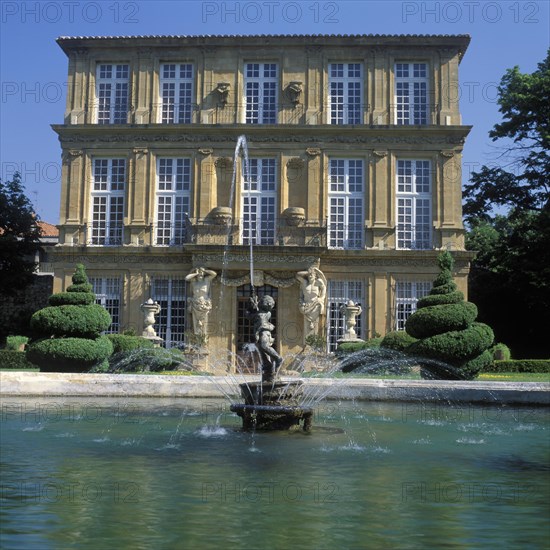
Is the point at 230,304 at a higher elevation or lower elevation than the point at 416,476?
higher

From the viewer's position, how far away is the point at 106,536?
6.03m

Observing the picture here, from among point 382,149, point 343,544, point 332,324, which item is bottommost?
point 343,544

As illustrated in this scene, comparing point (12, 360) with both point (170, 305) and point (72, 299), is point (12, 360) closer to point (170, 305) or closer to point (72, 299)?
point (72, 299)

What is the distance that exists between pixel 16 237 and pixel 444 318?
974 inches

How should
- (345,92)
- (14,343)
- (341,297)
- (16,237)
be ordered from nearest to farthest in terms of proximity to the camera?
1. (14,343)
2. (341,297)
3. (345,92)
4. (16,237)

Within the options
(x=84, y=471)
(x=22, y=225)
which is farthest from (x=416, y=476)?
(x=22, y=225)

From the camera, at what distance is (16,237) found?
38.2 meters

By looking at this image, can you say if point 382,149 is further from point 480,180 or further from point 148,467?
point 148,467

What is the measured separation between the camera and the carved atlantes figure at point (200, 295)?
3056 centimetres

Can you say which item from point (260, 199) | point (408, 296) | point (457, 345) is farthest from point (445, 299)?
point (260, 199)

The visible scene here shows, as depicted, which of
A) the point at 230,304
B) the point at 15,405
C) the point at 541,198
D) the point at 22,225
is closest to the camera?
the point at 15,405

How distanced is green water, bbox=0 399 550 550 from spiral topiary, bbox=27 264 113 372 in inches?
321

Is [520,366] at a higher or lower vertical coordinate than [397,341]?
lower

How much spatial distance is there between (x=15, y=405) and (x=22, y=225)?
2616 cm
